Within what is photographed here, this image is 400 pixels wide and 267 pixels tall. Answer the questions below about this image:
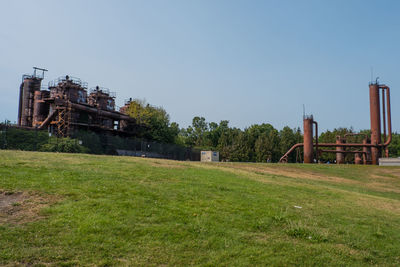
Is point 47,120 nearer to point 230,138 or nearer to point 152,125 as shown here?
point 152,125

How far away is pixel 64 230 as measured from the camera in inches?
260

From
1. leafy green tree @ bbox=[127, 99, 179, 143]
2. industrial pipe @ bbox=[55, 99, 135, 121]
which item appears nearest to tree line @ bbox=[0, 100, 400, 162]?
leafy green tree @ bbox=[127, 99, 179, 143]

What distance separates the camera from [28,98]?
53750 mm

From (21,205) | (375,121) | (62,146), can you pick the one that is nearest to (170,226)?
(21,205)

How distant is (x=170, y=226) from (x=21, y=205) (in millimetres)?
3804

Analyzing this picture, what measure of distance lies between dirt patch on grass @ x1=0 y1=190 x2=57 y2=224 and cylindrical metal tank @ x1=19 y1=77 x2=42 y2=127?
5000 centimetres

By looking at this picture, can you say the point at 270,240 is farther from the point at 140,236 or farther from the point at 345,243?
the point at 140,236

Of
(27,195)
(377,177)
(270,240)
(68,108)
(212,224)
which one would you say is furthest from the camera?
(68,108)

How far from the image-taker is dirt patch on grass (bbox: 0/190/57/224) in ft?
23.2

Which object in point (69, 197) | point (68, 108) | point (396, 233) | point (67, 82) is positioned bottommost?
point (396, 233)

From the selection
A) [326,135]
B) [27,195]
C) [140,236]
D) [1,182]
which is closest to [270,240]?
[140,236]

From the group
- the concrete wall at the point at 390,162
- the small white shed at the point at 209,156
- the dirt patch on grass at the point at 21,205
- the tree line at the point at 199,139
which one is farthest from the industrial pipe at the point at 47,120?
the concrete wall at the point at 390,162

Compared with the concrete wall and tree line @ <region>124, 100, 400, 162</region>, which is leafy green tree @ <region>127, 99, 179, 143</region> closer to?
tree line @ <region>124, 100, 400, 162</region>

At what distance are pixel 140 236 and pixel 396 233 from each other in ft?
23.3
